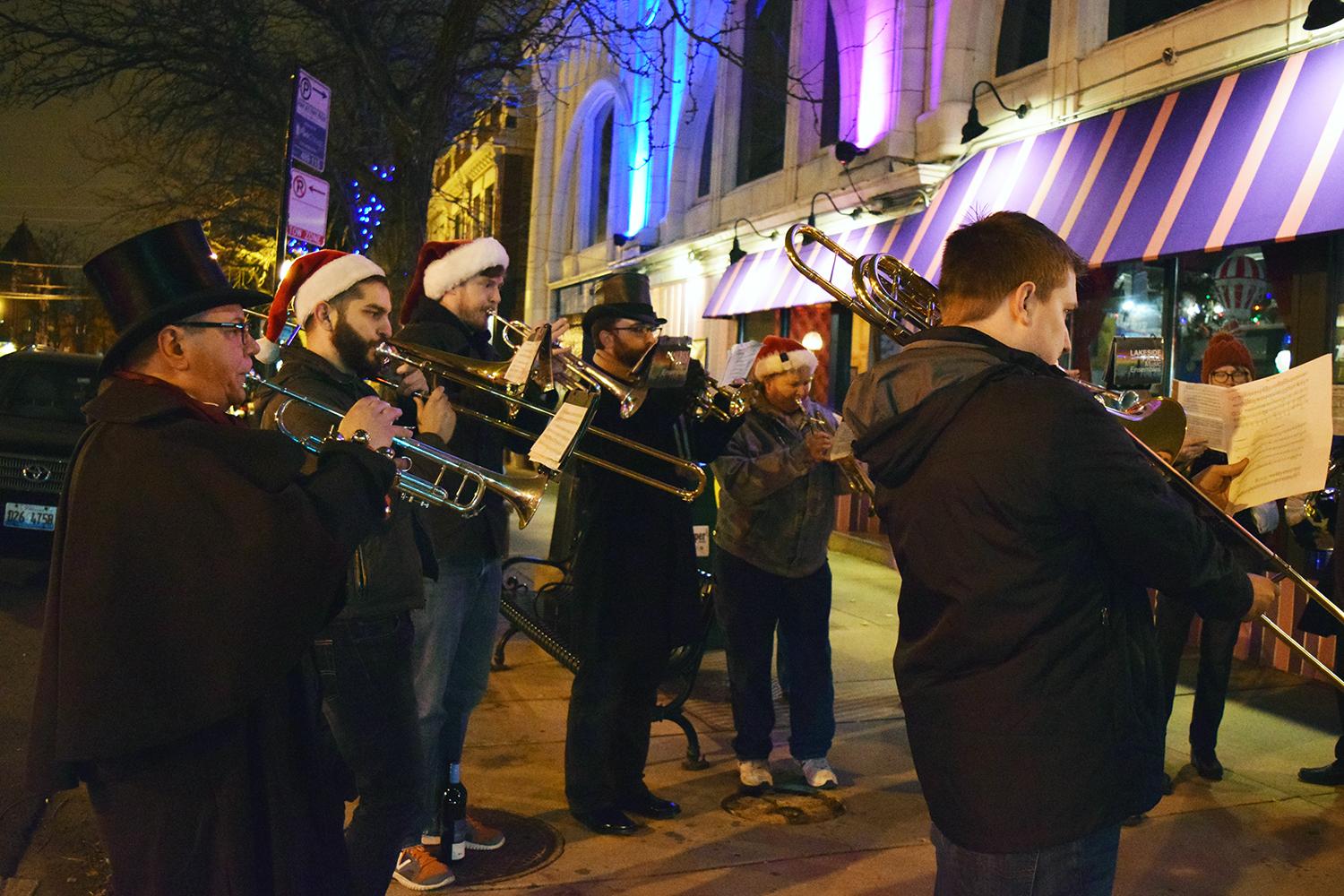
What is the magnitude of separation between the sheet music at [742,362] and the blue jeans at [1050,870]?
3519 millimetres

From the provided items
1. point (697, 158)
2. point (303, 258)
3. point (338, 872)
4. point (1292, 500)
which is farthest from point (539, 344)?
point (697, 158)

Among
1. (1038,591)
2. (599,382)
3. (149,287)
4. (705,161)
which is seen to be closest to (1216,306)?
(599,382)

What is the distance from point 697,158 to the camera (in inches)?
790

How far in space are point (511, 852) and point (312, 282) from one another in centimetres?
232

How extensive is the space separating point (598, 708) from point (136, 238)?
2.82m

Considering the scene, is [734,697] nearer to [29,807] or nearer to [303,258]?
[303,258]

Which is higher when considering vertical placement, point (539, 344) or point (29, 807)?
point (539, 344)

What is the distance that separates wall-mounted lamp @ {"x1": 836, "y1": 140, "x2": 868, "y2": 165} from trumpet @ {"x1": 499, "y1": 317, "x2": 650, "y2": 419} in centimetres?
979

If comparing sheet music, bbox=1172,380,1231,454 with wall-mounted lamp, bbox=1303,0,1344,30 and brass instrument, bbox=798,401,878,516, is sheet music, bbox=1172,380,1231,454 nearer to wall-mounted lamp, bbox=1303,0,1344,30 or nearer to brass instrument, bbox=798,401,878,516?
brass instrument, bbox=798,401,878,516

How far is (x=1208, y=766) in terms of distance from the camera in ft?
18.1

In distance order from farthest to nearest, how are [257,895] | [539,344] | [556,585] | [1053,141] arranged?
[1053,141] → [556,585] → [539,344] → [257,895]

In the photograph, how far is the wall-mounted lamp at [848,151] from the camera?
1357cm

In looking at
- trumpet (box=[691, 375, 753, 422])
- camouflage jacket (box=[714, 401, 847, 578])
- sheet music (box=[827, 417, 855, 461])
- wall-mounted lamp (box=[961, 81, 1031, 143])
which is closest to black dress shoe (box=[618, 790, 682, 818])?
camouflage jacket (box=[714, 401, 847, 578])

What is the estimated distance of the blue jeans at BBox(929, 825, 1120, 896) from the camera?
2254 mm
